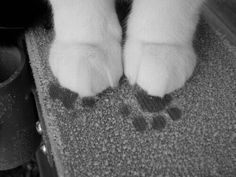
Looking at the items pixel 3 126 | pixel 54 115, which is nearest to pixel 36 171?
pixel 3 126

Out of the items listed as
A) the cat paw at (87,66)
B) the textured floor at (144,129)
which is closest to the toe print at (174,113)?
the textured floor at (144,129)

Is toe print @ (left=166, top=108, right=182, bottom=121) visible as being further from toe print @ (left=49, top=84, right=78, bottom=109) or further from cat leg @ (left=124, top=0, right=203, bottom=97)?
toe print @ (left=49, top=84, right=78, bottom=109)

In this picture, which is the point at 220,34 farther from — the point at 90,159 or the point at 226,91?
the point at 90,159

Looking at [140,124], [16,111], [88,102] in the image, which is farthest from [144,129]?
[16,111]

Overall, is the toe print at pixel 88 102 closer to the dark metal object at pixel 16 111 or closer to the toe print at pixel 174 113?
the toe print at pixel 174 113

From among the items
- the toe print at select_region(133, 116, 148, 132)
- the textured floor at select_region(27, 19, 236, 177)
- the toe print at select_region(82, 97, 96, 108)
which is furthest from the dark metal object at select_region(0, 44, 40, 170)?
the toe print at select_region(133, 116, 148, 132)

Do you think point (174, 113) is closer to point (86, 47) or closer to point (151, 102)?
point (151, 102)
